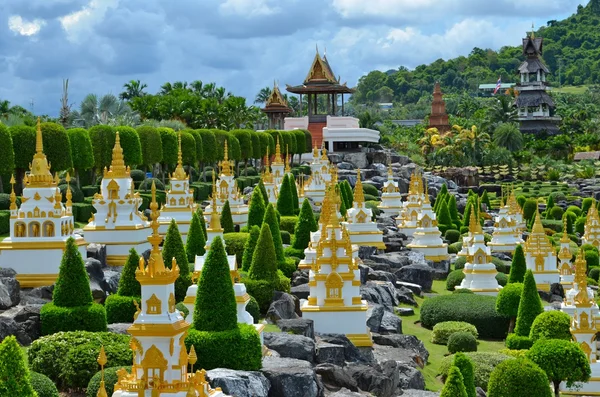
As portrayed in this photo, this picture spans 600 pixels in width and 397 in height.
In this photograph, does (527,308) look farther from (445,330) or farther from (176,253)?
(176,253)

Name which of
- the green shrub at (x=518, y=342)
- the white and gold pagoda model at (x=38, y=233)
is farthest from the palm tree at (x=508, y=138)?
the white and gold pagoda model at (x=38, y=233)

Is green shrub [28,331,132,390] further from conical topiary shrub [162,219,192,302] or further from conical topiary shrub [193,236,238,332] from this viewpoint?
conical topiary shrub [162,219,192,302]

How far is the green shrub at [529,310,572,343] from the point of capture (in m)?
35.4

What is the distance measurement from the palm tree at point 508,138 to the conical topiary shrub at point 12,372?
331 feet

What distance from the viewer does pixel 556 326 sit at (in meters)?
35.6

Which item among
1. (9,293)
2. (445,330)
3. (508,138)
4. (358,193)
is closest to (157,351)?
(9,293)

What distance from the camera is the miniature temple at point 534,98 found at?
5010 inches

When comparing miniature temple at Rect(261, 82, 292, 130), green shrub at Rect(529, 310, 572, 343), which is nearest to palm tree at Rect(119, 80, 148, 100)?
miniature temple at Rect(261, 82, 292, 130)

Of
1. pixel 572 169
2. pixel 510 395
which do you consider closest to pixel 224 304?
pixel 510 395

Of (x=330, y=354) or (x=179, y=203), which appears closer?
(x=330, y=354)

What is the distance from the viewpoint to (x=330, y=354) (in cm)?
2980

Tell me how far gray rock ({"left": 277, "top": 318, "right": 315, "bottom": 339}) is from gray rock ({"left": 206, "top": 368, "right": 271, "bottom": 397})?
6.44 m

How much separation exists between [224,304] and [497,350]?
1626cm

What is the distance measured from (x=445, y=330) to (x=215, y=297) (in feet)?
51.4
